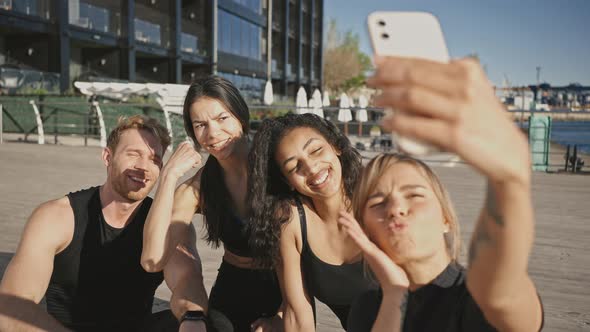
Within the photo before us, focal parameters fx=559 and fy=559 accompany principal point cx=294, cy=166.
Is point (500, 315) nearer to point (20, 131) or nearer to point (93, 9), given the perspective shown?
point (20, 131)

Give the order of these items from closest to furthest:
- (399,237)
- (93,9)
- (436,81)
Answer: (436,81) < (399,237) < (93,9)

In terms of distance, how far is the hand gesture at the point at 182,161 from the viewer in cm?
258

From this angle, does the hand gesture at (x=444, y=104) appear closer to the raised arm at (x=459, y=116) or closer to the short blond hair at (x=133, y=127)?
the raised arm at (x=459, y=116)

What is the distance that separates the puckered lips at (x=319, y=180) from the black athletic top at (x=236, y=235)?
57cm

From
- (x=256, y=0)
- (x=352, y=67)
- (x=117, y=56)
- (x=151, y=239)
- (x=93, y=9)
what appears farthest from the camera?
(x=352, y=67)

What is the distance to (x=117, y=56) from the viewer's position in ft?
80.7

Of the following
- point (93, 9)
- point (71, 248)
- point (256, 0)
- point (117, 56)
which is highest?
point (256, 0)

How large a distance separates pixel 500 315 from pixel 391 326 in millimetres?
370

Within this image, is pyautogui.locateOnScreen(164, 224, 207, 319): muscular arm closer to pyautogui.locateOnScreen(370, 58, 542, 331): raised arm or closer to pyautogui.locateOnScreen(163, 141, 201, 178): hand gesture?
pyautogui.locateOnScreen(163, 141, 201, 178): hand gesture

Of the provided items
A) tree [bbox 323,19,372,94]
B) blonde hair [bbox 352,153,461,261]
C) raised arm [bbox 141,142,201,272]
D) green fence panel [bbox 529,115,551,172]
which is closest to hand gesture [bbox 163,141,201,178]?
raised arm [bbox 141,142,201,272]

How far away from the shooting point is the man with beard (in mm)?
2445

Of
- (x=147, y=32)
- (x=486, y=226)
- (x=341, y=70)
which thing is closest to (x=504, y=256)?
(x=486, y=226)

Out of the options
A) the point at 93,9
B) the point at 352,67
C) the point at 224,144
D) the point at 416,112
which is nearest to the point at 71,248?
the point at 224,144

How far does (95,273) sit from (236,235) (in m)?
0.71
